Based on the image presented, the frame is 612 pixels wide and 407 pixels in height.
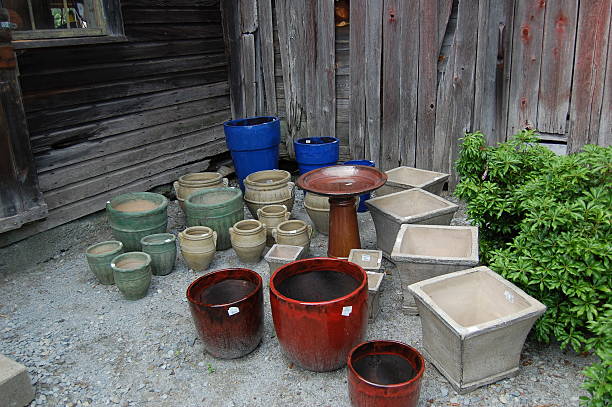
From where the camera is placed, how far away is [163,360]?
323 centimetres

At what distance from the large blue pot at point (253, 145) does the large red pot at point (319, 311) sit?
247 cm

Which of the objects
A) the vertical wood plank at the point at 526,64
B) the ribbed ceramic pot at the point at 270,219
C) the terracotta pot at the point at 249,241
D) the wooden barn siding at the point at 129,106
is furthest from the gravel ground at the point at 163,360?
the vertical wood plank at the point at 526,64

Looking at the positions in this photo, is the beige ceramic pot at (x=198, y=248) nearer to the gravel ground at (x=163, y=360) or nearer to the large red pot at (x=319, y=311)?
the gravel ground at (x=163, y=360)

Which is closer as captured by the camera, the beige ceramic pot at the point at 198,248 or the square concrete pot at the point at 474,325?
the square concrete pot at the point at 474,325

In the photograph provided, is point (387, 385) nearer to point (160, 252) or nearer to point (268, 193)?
point (160, 252)

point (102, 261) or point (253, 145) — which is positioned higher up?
Answer: point (253, 145)

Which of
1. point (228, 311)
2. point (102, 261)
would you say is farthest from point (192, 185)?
point (228, 311)

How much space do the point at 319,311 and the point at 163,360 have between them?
116 cm

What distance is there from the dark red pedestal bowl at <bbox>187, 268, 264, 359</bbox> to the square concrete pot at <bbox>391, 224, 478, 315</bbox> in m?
0.95

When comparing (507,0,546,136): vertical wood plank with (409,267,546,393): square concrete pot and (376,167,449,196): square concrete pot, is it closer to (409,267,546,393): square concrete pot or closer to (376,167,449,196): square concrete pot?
(376,167,449,196): square concrete pot

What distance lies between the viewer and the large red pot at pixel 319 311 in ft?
9.07

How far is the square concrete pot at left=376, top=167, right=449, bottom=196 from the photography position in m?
4.64

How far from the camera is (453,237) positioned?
363 cm

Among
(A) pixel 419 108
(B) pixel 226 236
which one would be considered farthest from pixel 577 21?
(B) pixel 226 236
